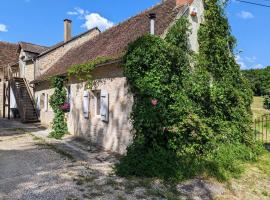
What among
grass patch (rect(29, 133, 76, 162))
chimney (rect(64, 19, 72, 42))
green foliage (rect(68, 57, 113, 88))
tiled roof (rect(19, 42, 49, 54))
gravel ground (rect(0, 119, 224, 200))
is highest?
chimney (rect(64, 19, 72, 42))

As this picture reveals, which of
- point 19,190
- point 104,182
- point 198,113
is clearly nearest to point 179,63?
point 198,113

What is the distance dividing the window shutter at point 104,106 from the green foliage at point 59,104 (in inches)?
155

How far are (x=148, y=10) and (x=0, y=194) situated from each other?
11.0 metres

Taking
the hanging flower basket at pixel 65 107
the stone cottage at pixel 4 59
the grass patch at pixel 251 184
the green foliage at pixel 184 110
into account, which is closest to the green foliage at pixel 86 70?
the hanging flower basket at pixel 65 107

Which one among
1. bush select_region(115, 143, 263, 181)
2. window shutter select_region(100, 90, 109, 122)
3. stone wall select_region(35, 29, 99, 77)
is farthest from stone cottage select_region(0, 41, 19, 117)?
bush select_region(115, 143, 263, 181)

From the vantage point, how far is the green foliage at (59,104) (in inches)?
613

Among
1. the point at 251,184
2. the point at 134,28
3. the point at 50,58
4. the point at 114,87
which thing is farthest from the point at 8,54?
the point at 251,184

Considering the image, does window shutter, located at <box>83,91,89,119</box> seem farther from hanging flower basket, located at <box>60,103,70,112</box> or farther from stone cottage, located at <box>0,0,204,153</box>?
hanging flower basket, located at <box>60,103,70,112</box>

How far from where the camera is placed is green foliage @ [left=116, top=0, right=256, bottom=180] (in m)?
8.81

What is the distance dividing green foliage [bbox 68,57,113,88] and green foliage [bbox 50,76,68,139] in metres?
1.84

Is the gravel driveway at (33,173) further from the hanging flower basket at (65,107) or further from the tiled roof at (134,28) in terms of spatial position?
the tiled roof at (134,28)

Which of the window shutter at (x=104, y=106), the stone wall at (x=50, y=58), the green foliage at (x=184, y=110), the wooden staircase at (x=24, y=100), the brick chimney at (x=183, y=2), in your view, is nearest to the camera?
the green foliage at (x=184, y=110)

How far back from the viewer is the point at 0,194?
6816 mm

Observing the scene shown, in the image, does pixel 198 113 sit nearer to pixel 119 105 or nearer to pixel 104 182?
pixel 119 105
